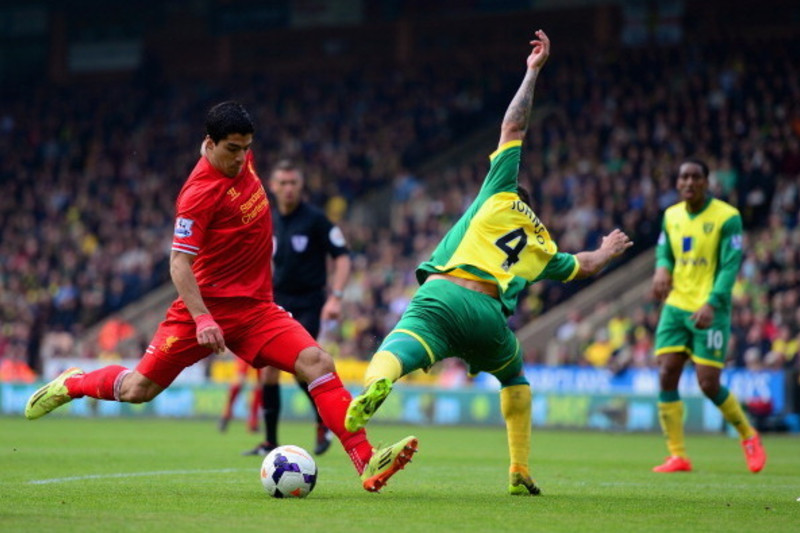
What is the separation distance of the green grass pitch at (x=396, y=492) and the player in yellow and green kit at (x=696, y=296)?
437 mm

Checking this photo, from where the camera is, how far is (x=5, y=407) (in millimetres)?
23828

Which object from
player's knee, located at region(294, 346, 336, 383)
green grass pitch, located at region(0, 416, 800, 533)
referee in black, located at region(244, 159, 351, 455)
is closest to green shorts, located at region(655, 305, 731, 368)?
green grass pitch, located at region(0, 416, 800, 533)

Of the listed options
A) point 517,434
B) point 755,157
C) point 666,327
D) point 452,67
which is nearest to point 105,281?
point 452,67

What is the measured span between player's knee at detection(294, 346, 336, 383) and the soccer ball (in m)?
0.46

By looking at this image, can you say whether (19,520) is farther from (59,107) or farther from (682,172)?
(59,107)

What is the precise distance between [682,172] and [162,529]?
640cm

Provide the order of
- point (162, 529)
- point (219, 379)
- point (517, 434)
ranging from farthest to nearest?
point (219, 379) → point (517, 434) → point (162, 529)

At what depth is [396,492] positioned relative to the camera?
8227 mm

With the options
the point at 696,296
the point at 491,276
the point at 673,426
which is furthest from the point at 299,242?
the point at 491,276

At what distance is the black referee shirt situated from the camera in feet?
A: 39.4

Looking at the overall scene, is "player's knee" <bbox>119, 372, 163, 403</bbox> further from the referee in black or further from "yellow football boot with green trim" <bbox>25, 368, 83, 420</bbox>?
the referee in black

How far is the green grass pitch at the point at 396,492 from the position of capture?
6.48m

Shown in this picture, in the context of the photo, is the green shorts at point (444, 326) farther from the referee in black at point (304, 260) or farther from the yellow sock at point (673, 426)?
the referee in black at point (304, 260)

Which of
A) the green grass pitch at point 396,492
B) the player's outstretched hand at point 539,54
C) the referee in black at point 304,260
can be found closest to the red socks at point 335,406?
the green grass pitch at point 396,492
